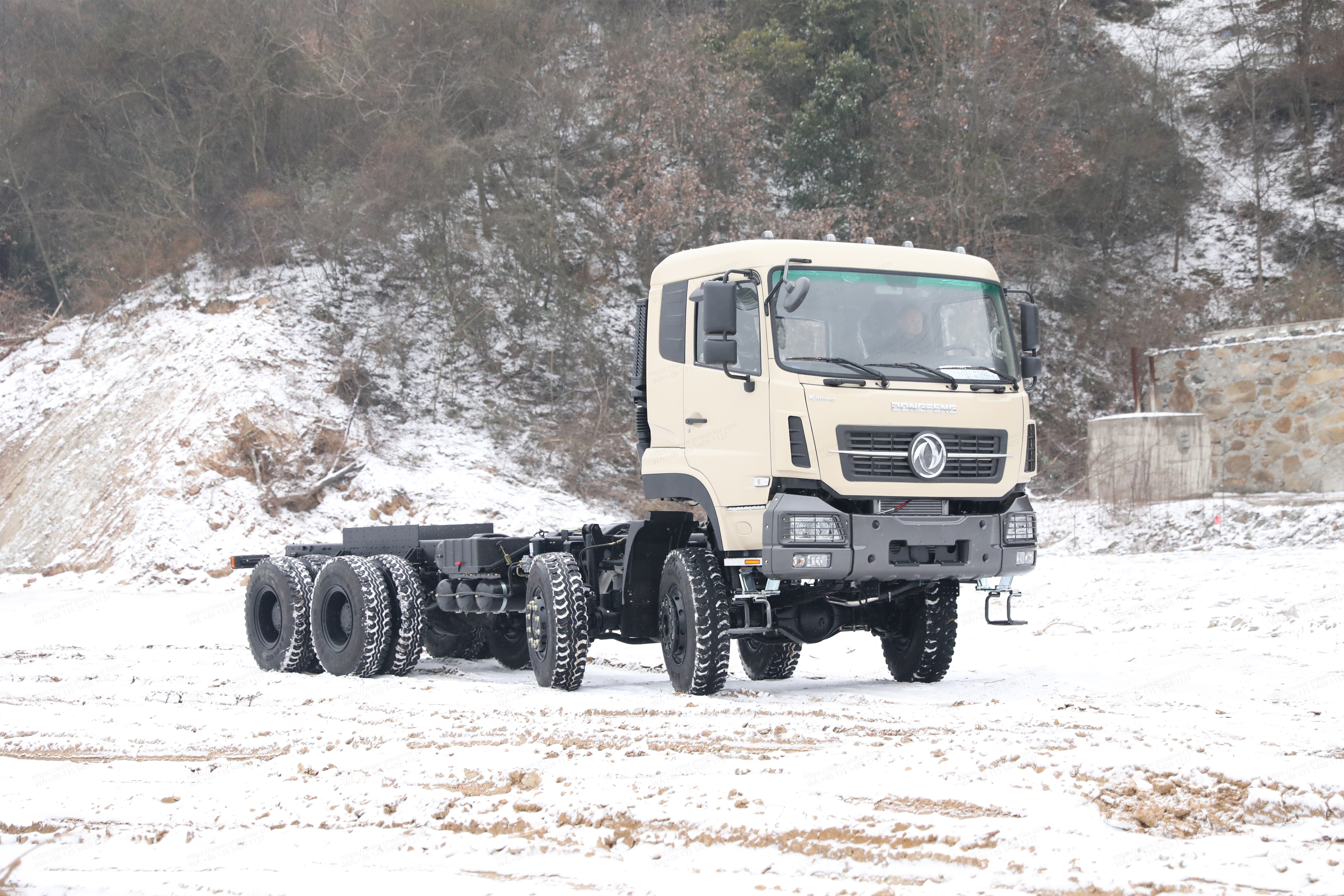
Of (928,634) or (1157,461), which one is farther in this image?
(1157,461)

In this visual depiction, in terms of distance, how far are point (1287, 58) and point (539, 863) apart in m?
37.2

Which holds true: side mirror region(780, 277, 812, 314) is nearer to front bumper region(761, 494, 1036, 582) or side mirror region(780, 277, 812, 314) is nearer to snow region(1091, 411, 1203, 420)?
front bumper region(761, 494, 1036, 582)

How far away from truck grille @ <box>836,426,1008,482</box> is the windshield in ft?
1.24

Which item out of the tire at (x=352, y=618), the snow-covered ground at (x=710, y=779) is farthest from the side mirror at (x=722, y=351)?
the tire at (x=352, y=618)

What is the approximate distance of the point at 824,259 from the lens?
9031 mm

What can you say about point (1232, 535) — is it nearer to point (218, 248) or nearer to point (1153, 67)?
point (218, 248)

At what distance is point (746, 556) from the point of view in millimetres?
8844

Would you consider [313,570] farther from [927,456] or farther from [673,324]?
[927,456]

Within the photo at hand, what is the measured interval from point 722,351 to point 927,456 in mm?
1553

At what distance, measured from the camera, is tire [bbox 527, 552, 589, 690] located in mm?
9805

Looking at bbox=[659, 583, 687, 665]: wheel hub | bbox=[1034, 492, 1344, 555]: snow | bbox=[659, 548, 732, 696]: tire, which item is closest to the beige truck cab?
bbox=[659, 548, 732, 696]: tire

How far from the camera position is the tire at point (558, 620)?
980 cm

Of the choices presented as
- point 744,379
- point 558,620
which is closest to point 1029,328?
point 744,379

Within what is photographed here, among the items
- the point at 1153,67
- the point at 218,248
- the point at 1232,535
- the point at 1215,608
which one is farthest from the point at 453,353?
the point at 1153,67
